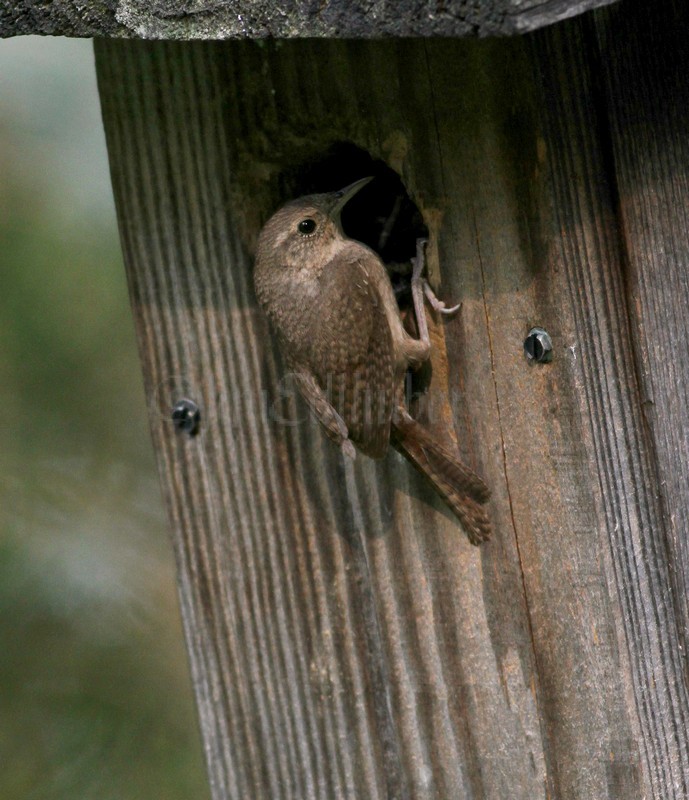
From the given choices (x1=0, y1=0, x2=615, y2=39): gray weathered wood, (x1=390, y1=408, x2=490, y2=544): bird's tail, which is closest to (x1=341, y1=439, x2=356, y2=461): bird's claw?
(x1=390, y1=408, x2=490, y2=544): bird's tail

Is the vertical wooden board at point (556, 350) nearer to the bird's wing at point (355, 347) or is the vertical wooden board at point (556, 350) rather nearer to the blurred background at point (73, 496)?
the bird's wing at point (355, 347)

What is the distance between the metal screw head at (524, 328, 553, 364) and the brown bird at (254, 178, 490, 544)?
23 centimetres

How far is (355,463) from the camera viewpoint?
2.60 m

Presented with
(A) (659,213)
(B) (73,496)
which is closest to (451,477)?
(A) (659,213)

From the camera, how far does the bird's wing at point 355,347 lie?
248cm

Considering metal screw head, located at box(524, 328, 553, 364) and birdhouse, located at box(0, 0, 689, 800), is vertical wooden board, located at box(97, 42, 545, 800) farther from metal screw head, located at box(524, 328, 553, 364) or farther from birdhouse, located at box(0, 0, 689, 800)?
metal screw head, located at box(524, 328, 553, 364)

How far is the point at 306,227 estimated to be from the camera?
2.59 metres

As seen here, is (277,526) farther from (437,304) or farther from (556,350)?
(556,350)

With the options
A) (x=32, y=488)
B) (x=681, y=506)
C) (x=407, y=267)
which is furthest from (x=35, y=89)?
(x=681, y=506)

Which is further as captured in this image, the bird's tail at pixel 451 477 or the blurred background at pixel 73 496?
the blurred background at pixel 73 496

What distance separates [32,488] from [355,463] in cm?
150

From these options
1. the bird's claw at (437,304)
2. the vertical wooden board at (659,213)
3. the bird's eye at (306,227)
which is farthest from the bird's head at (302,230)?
the vertical wooden board at (659,213)

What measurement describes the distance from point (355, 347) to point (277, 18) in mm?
994

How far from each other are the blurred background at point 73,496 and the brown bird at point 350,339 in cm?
141
